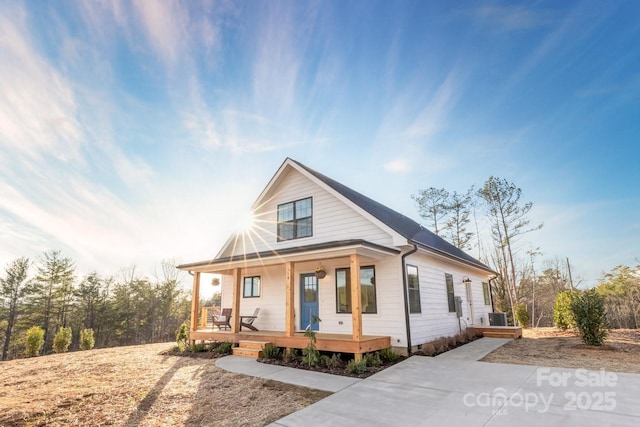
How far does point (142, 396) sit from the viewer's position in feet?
17.9

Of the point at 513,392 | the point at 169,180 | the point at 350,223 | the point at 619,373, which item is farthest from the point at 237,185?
the point at 619,373

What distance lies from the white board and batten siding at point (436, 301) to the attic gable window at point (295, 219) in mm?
3789

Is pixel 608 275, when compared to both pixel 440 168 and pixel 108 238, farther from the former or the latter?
→ pixel 108 238

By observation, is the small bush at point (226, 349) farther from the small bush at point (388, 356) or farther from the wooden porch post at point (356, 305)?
the small bush at point (388, 356)

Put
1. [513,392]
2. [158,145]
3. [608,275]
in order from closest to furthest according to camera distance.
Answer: [513,392], [158,145], [608,275]

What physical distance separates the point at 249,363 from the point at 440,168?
11182mm

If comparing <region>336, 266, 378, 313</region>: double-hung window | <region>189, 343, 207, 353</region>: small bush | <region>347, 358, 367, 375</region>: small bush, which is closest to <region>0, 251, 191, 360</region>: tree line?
<region>189, 343, 207, 353</region>: small bush

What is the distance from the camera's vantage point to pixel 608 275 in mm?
22859

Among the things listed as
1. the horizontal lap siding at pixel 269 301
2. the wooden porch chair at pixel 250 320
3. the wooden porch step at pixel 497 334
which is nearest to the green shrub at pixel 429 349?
the horizontal lap siding at pixel 269 301

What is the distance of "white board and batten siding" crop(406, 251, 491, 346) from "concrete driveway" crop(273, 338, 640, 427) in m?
2.44

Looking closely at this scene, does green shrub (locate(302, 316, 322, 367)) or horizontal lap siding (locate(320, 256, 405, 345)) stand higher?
horizontal lap siding (locate(320, 256, 405, 345))

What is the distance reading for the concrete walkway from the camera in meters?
3.93

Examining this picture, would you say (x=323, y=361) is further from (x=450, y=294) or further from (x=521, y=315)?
(x=521, y=315)

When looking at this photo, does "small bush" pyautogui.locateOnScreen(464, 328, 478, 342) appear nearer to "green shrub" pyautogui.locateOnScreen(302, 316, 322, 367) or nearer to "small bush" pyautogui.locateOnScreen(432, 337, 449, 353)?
"small bush" pyautogui.locateOnScreen(432, 337, 449, 353)
